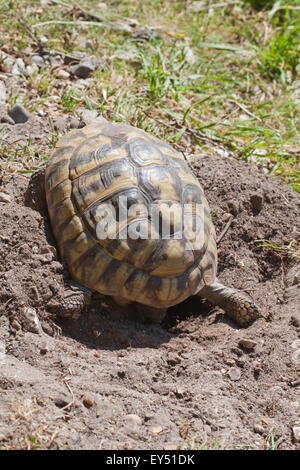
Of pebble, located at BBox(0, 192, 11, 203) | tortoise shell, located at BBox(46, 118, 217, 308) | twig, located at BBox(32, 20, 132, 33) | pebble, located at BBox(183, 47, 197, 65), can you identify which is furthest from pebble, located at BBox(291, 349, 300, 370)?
twig, located at BBox(32, 20, 132, 33)

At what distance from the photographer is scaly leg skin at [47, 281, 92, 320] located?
11.8 feet

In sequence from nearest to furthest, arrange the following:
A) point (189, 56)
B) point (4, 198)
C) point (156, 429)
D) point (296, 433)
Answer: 1. point (156, 429)
2. point (296, 433)
3. point (4, 198)
4. point (189, 56)

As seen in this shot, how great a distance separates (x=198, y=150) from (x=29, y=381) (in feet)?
10.2

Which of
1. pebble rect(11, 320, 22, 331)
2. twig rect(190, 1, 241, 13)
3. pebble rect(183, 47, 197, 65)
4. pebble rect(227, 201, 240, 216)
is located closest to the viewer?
pebble rect(11, 320, 22, 331)

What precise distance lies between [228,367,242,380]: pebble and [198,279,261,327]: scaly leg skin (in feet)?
1.79

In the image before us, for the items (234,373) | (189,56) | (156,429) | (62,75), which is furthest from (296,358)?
(189,56)

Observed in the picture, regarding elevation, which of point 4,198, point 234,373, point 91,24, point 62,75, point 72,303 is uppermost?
point 91,24

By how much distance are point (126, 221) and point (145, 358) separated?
2.84 ft

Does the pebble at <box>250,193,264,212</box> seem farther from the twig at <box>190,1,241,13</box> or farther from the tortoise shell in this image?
the twig at <box>190,1,241,13</box>

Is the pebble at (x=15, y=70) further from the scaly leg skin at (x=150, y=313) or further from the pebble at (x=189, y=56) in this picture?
the scaly leg skin at (x=150, y=313)

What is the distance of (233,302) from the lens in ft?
13.1

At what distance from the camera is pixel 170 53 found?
6.36 m

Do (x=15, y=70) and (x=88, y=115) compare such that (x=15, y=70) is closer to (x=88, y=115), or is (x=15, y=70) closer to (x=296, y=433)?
(x=88, y=115)

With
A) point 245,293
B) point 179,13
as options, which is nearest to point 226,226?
point 245,293
